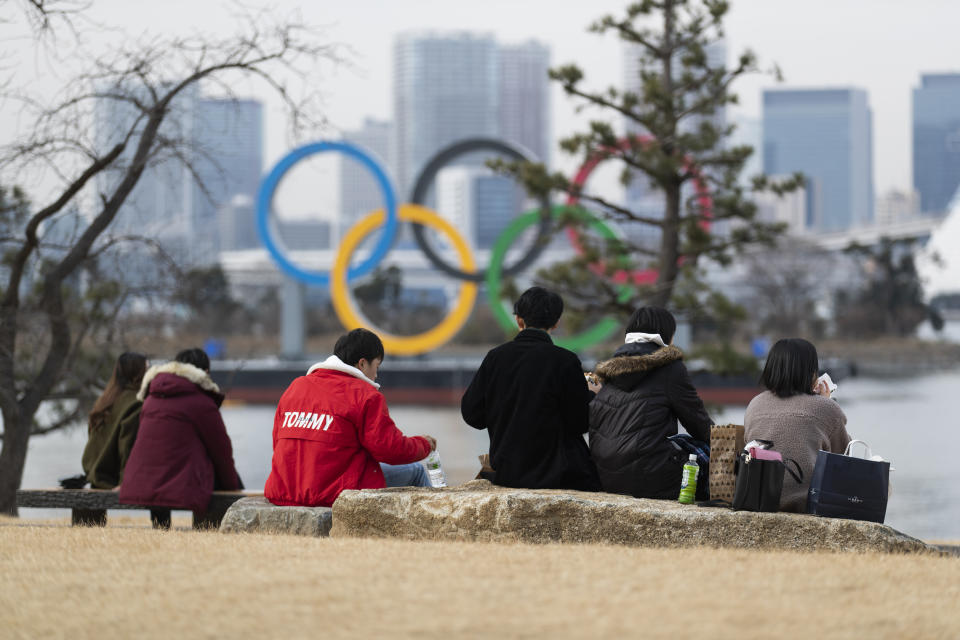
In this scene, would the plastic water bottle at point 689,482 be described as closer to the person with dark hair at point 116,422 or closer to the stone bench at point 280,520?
the stone bench at point 280,520

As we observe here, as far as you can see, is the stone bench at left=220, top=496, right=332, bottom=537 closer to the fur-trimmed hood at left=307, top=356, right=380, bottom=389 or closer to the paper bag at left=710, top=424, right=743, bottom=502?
the fur-trimmed hood at left=307, top=356, right=380, bottom=389

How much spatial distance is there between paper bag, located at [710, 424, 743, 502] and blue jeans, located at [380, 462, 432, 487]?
132cm

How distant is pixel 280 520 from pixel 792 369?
82.7 inches

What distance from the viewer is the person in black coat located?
453 cm

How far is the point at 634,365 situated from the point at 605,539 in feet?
2.20

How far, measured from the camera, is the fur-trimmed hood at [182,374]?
534cm

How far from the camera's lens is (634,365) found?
4.43m

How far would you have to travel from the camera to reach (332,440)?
4551 mm

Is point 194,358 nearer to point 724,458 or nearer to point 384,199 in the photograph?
point 724,458

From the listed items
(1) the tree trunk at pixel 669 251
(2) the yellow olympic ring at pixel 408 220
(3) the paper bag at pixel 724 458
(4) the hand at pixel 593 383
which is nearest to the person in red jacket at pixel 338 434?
(4) the hand at pixel 593 383

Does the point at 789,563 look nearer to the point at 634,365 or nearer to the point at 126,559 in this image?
the point at 634,365

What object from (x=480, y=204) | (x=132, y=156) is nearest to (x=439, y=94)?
(x=480, y=204)

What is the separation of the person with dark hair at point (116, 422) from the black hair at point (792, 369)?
10.4 ft

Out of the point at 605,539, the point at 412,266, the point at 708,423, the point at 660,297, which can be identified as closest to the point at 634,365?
the point at 708,423
